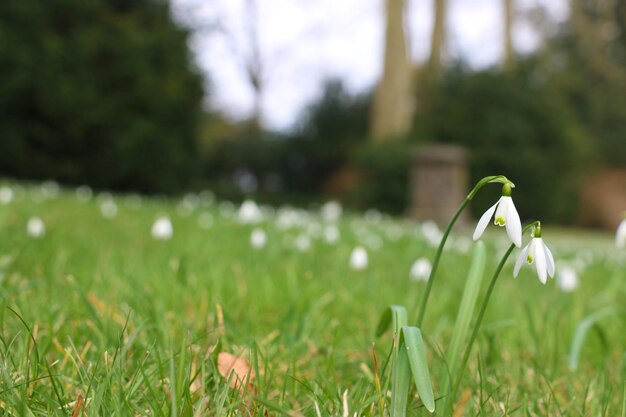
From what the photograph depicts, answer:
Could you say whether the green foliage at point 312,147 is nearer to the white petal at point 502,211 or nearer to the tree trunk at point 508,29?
the tree trunk at point 508,29

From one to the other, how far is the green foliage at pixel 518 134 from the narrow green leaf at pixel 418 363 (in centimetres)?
1681

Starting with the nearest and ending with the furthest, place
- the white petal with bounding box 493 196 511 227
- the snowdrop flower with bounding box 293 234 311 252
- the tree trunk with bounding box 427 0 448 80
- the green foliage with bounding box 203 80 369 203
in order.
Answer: the white petal with bounding box 493 196 511 227 → the snowdrop flower with bounding box 293 234 311 252 → the tree trunk with bounding box 427 0 448 80 → the green foliage with bounding box 203 80 369 203

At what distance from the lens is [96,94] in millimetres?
12719

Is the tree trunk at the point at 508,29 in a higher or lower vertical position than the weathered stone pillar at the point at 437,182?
higher

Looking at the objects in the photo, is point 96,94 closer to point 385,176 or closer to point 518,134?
point 385,176

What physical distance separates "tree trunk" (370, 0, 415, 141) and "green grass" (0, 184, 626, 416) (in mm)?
13858

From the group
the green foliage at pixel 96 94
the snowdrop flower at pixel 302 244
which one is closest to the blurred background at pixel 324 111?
the green foliage at pixel 96 94

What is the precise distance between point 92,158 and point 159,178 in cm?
148

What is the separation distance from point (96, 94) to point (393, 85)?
8665 mm

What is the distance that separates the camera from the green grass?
1440mm

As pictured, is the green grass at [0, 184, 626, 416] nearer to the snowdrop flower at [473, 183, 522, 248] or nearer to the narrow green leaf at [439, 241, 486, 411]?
the narrow green leaf at [439, 241, 486, 411]

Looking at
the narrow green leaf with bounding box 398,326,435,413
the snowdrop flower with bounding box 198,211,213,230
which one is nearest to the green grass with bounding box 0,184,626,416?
the narrow green leaf with bounding box 398,326,435,413

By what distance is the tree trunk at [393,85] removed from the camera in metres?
17.8

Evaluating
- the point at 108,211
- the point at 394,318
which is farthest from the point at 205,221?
the point at 394,318
